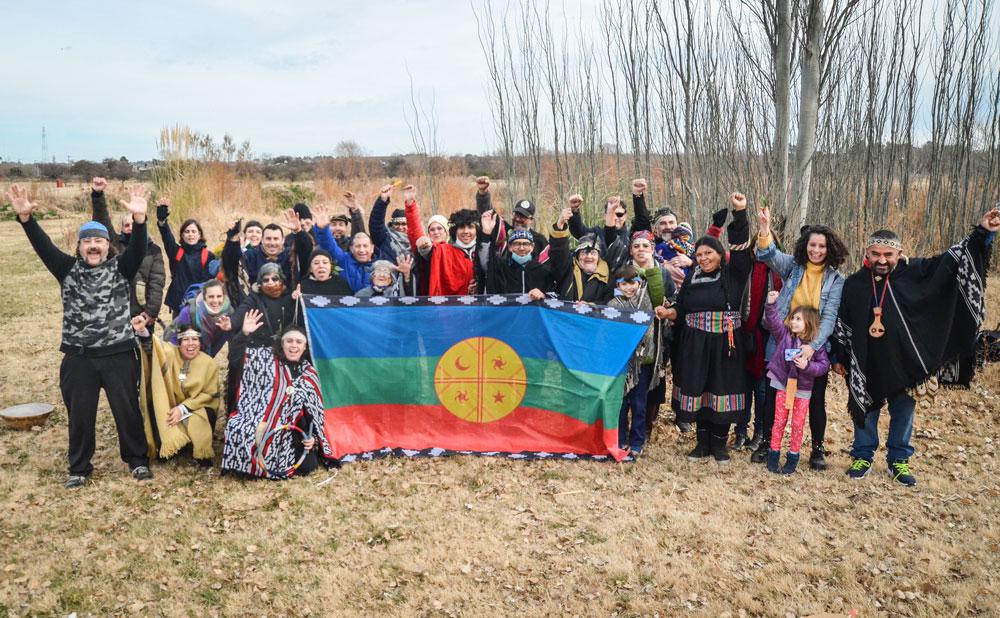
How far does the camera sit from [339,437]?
18.7ft

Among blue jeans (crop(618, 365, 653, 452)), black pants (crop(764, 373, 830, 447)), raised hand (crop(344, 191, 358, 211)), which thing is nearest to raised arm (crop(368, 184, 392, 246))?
raised hand (crop(344, 191, 358, 211))

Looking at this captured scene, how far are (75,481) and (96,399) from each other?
683 mm

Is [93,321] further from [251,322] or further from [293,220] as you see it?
[293,220]

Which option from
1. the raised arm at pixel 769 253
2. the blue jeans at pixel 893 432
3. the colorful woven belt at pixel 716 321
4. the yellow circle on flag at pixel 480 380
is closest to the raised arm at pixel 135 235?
the yellow circle on flag at pixel 480 380

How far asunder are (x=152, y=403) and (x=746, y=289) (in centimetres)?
488

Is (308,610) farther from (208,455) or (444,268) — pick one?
(444,268)

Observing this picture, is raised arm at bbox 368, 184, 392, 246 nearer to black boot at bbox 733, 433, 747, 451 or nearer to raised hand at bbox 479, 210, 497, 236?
raised hand at bbox 479, 210, 497, 236

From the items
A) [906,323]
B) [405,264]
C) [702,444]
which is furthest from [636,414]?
[405,264]

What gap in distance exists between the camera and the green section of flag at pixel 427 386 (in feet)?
18.3

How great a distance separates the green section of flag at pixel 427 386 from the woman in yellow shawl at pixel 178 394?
3.17 feet

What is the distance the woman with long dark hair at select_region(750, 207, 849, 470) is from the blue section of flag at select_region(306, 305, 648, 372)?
1.50 m

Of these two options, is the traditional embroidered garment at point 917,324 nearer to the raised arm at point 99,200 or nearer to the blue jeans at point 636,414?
the blue jeans at point 636,414

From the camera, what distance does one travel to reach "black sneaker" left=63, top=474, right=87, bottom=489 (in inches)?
205

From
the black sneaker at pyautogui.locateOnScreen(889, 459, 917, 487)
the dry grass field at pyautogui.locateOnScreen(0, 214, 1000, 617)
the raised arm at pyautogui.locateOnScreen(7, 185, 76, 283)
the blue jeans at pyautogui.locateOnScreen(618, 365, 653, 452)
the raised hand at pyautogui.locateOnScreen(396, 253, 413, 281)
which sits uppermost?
the raised arm at pyautogui.locateOnScreen(7, 185, 76, 283)
